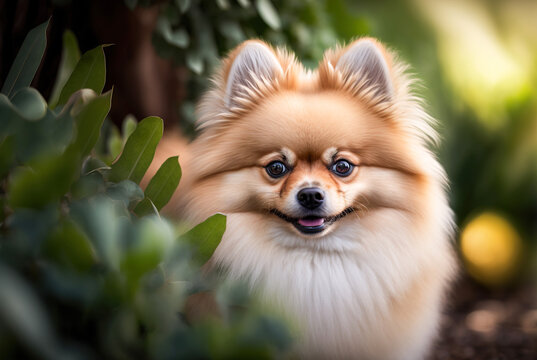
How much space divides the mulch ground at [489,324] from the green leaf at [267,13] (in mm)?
1809

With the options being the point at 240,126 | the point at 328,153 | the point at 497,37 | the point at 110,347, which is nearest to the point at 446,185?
the point at 328,153

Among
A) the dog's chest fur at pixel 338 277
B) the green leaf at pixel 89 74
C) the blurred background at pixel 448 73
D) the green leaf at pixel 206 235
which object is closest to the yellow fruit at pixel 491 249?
the blurred background at pixel 448 73

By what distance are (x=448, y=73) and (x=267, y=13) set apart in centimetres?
206

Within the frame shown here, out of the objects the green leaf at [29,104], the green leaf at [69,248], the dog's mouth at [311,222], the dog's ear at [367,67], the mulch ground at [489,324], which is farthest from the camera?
the mulch ground at [489,324]

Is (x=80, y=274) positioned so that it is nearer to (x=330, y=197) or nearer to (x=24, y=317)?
(x=24, y=317)

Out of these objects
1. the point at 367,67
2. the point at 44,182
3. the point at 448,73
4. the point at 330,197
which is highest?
the point at 448,73

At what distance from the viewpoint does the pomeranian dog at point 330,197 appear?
1.71m

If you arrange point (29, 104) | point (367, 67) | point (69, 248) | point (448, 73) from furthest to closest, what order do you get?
1. point (448, 73)
2. point (367, 67)
3. point (29, 104)
4. point (69, 248)

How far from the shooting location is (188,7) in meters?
2.45

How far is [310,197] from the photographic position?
5.29 feet

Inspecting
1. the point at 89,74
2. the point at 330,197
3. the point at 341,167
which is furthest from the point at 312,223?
the point at 89,74

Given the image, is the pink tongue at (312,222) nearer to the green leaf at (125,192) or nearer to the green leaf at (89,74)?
the green leaf at (125,192)

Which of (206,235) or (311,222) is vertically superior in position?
(311,222)

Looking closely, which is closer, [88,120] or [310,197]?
[88,120]
